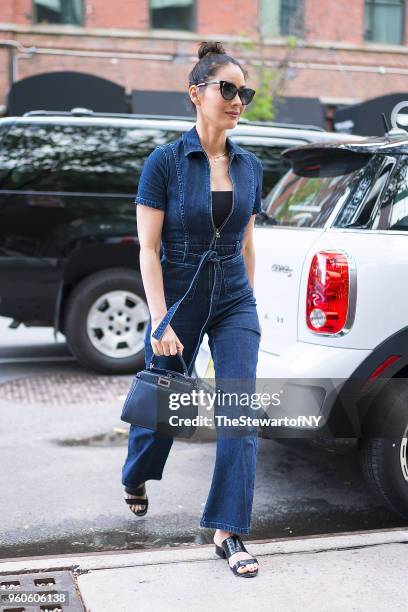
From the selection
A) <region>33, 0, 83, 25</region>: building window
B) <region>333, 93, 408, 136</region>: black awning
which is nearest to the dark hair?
<region>333, 93, 408, 136</region>: black awning

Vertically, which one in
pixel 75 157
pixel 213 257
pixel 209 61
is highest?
pixel 75 157

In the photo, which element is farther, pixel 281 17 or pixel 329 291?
pixel 281 17

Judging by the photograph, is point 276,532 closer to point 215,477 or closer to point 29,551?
point 215,477

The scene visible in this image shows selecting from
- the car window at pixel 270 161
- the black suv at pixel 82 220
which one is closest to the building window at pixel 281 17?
the car window at pixel 270 161

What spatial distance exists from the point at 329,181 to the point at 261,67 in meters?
18.1

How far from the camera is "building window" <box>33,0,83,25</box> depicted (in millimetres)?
21922

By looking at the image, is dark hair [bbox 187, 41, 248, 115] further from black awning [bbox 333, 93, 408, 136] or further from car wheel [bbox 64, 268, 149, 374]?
black awning [bbox 333, 93, 408, 136]

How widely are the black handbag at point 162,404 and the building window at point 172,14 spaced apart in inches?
798

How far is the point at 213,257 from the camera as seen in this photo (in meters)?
3.66

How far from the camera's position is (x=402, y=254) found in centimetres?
404

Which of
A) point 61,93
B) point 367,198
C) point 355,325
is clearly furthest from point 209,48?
point 61,93

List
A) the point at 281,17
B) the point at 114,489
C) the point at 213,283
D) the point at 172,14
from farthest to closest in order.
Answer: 1. the point at 281,17
2. the point at 172,14
3. the point at 114,489
4. the point at 213,283

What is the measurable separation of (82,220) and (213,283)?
3900 millimetres

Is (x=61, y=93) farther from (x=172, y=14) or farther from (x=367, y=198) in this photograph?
(x=367, y=198)
